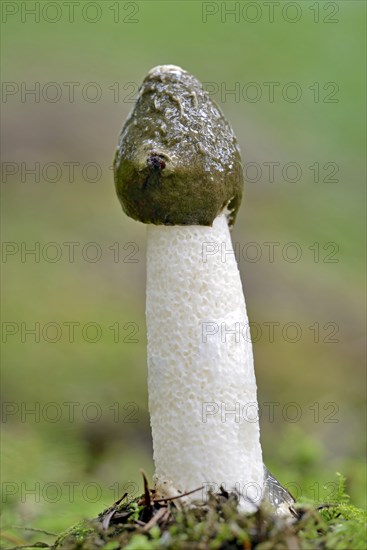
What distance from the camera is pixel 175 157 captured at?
2.54 meters

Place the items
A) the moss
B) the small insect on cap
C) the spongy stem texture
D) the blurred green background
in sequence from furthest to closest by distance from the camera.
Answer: the blurred green background
the spongy stem texture
the small insect on cap
the moss

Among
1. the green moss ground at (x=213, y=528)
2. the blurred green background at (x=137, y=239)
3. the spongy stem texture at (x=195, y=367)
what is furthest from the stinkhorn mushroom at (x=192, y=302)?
the blurred green background at (x=137, y=239)

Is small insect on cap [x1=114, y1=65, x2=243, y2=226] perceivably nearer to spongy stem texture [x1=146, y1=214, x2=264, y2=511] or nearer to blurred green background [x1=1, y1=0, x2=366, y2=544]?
spongy stem texture [x1=146, y1=214, x2=264, y2=511]

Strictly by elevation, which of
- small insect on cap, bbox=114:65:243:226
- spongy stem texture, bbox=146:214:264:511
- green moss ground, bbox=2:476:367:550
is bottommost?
green moss ground, bbox=2:476:367:550

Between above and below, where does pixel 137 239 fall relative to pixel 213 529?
above

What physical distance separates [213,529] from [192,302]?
894 millimetres

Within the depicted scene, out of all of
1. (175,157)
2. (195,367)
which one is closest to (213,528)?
(195,367)

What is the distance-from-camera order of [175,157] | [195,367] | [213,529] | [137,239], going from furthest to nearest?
[137,239] → [195,367] → [175,157] → [213,529]

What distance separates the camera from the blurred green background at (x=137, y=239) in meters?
5.92

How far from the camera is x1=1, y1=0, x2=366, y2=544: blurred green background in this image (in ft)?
19.4

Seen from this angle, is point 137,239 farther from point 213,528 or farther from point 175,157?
point 213,528

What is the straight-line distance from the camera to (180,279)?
2.67 metres

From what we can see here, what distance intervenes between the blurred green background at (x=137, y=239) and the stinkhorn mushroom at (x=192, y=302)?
76 centimetres

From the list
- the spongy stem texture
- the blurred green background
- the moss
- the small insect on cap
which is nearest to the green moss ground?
the moss
